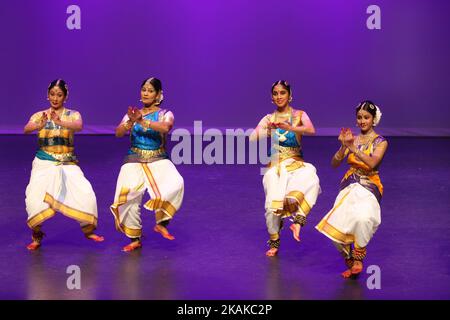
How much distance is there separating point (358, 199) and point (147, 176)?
4.90 feet

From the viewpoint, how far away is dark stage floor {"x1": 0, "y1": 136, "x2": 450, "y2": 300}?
4.95 meters

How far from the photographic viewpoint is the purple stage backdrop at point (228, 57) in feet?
35.9

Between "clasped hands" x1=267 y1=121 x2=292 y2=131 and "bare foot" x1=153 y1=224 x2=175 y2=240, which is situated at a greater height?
"clasped hands" x1=267 y1=121 x2=292 y2=131

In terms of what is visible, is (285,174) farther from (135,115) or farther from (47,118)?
(47,118)

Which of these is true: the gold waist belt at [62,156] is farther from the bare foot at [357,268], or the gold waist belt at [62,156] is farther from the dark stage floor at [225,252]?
the bare foot at [357,268]

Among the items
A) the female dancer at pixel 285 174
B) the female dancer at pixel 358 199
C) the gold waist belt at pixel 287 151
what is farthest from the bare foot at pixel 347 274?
the gold waist belt at pixel 287 151

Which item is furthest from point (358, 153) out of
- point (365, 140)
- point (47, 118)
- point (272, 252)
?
point (47, 118)

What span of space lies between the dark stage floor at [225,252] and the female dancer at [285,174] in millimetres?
278

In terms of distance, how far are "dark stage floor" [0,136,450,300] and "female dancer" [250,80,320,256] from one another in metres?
0.28

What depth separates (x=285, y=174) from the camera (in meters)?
5.64

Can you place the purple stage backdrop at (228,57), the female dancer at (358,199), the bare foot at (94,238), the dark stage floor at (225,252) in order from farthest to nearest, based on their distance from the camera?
the purple stage backdrop at (228,57), the bare foot at (94,238), the female dancer at (358,199), the dark stage floor at (225,252)

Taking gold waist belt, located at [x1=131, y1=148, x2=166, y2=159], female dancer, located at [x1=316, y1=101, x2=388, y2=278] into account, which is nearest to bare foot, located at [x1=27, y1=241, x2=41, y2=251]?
gold waist belt, located at [x1=131, y1=148, x2=166, y2=159]

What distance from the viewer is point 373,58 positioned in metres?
11.1

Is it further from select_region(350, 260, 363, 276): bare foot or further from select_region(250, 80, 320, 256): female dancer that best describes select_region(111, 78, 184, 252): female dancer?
select_region(350, 260, 363, 276): bare foot
